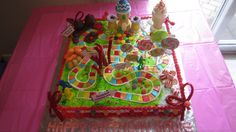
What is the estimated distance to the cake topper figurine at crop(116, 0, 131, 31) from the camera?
116cm

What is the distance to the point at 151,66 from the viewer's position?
1.09m

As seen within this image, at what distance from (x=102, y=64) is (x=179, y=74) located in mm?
360

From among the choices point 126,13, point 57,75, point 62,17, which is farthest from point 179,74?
point 62,17

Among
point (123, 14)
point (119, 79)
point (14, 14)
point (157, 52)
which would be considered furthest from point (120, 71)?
point (14, 14)

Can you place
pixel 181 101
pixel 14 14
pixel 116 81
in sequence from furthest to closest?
pixel 14 14
pixel 116 81
pixel 181 101

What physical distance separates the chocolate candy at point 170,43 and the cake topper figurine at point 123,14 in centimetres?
25

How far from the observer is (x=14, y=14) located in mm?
1748

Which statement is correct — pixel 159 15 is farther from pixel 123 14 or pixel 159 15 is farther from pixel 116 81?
pixel 116 81

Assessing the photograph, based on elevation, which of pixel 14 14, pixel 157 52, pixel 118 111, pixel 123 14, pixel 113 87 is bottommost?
pixel 118 111

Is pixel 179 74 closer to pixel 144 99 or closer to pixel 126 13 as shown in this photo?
pixel 144 99

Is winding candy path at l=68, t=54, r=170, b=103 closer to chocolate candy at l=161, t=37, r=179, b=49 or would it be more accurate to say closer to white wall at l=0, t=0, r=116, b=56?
chocolate candy at l=161, t=37, r=179, b=49

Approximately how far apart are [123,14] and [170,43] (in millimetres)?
293

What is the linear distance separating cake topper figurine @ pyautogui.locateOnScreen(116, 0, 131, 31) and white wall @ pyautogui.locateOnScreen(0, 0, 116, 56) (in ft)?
1.63

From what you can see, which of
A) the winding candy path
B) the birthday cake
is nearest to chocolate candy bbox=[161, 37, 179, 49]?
the birthday cake
